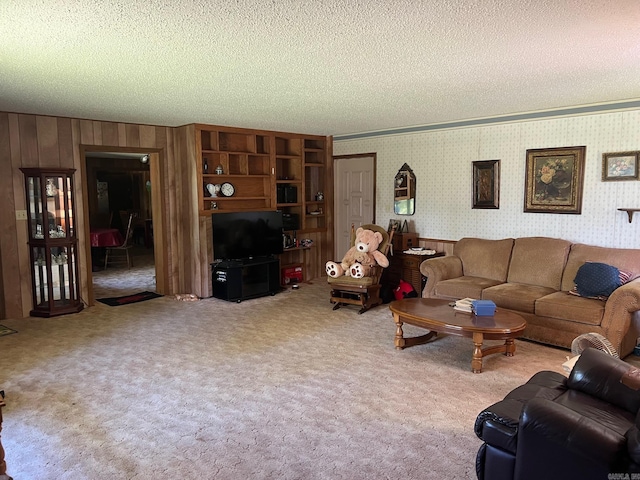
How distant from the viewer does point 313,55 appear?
9.69ft

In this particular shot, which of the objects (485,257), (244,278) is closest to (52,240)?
(244,278)

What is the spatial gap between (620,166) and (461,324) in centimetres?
256

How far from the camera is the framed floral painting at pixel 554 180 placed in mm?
4984

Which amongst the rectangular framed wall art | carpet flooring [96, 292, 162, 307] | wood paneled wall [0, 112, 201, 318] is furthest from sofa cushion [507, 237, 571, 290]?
carpet flooring [96, 292, 162, 307]

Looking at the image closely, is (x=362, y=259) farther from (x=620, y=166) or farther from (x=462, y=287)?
(x=620, y=166)

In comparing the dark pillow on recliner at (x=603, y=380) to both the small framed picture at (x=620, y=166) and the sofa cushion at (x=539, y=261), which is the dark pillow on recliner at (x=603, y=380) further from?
the small framed picture at (x=620, y=166)

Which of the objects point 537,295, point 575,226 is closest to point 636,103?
point 575,226

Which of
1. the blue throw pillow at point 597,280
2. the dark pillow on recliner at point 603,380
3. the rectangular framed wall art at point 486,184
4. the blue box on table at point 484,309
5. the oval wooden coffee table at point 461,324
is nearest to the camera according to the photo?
the dark pillow on recliner at point 603,380

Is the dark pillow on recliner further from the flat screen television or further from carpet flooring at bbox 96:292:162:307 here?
carpet flooring at bbox 96:292:162:307

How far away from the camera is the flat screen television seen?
6.00m

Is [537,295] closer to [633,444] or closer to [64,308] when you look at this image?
[633,444]

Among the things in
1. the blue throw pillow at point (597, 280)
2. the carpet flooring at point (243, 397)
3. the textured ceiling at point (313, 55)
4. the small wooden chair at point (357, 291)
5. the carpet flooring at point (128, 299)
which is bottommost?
the carpet flooring at point (243, 397)

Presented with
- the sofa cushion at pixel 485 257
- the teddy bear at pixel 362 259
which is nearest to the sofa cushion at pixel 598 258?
the sofa cushion at pixel 485 257

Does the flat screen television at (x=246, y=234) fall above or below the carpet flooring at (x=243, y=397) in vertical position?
above
